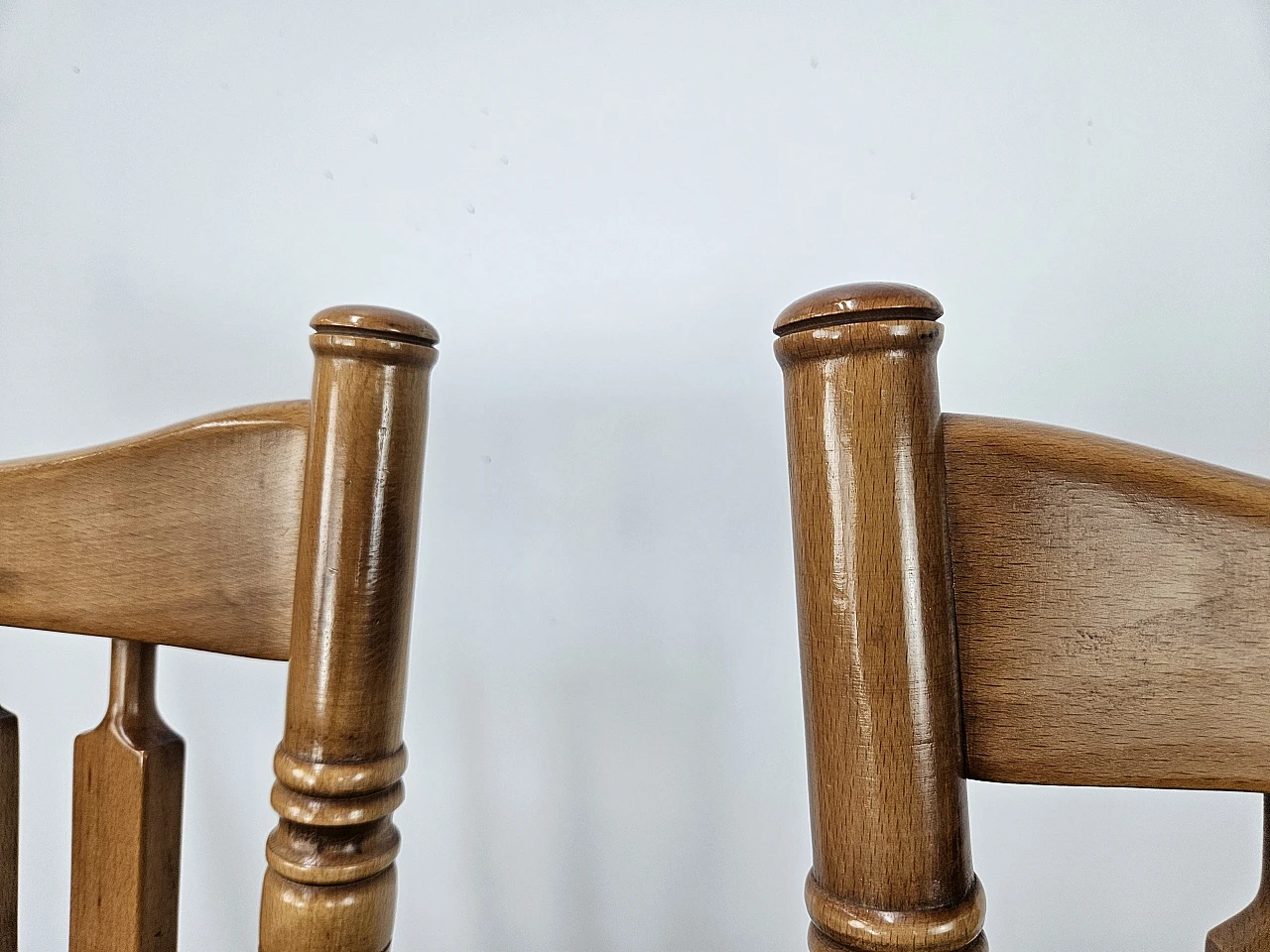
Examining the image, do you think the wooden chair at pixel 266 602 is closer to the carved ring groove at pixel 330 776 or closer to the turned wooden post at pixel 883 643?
the carved ring groove at pixel 330 776

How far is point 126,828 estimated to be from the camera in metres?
0.45

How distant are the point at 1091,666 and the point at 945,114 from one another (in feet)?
1.82

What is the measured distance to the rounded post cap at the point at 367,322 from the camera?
380 mm

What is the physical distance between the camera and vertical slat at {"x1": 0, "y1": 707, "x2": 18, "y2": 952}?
0.50 m

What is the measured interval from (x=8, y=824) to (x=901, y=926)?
47 centimetres

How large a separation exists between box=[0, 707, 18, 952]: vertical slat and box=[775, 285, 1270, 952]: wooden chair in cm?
43

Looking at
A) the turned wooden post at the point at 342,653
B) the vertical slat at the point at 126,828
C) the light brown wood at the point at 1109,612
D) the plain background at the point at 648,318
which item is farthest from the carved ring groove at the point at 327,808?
the plain background at the point at 648,318

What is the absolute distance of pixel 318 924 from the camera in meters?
0.38

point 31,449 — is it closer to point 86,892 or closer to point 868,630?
point 86,892

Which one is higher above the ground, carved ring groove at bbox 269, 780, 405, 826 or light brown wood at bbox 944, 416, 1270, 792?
light brown wood at bbox 944, 416, 1270, 792

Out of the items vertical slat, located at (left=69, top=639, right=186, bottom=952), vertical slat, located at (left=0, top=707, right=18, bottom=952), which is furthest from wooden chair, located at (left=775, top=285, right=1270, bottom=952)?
vertical slat, located at (left=0, top=707, right=18, bottom=952)

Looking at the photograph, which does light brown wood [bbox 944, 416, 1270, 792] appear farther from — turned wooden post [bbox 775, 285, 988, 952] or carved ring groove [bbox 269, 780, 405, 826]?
carved ring groove [bbox 269, 780, 405, 826]

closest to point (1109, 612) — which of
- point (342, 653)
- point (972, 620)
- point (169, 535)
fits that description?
point (972, 620)

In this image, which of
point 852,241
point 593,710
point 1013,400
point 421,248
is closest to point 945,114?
point 852,241
